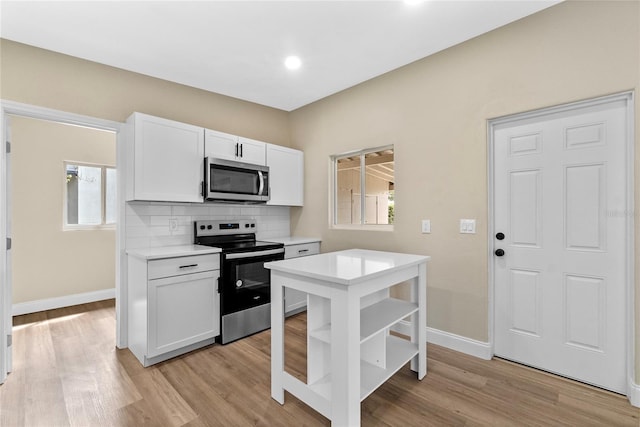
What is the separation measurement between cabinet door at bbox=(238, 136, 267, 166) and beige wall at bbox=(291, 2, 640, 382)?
944 mm

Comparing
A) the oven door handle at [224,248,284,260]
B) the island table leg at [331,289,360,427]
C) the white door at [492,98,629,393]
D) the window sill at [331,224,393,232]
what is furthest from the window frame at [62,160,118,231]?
the white door at [492,98,629,393]

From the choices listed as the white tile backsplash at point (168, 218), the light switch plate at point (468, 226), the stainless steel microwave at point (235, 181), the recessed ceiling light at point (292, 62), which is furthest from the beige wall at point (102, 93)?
the light switch plate at point (468, 226)

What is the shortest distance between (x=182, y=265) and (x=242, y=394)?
1.17 meters

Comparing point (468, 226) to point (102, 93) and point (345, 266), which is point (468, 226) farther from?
point (102, 93)

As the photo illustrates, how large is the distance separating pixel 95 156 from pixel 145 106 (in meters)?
2.11

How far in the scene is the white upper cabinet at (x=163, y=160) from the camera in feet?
8.85

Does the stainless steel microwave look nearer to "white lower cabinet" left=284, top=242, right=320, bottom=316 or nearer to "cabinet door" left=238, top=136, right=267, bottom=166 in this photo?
"cabinet door" left=238, top=136, right=267, bottom=166

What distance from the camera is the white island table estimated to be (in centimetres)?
162

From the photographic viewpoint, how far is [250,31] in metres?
2.43

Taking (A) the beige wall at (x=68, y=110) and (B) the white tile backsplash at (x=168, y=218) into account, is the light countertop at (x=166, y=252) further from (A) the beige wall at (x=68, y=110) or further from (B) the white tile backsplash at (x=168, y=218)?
(A) the beige wall at (x=68, y=110)

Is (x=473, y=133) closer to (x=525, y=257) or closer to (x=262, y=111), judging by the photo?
(x=525, y=257)

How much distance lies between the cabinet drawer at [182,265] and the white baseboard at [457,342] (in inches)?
76.7

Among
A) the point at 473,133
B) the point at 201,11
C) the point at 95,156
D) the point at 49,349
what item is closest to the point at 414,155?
the point at 473,133

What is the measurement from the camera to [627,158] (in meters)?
1.96
